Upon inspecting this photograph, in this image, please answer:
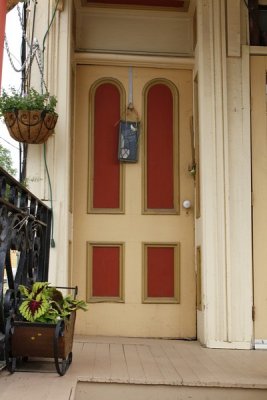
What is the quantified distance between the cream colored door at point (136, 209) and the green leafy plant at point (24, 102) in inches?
29.8

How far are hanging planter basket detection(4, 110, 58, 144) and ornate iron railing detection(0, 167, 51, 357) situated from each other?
1.94ft

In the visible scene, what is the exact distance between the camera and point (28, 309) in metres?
2.94

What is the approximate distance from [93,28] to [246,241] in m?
2.35

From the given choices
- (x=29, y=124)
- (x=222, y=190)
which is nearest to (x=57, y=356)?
(x=29, y=124)

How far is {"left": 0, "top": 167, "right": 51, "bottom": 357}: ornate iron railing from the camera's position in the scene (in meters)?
2.81

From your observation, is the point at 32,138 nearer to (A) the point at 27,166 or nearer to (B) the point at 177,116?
(A) the point at 27,166

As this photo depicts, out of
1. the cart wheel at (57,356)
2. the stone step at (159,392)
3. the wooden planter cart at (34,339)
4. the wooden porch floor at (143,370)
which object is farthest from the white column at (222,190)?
the wooden planter cart at (34,339)

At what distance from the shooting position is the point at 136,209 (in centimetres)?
471

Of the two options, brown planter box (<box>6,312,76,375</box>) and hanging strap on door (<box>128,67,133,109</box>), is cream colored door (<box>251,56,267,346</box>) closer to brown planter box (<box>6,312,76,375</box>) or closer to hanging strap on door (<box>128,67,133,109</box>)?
hanging strap on door (<box>128,67,133,109</box>)

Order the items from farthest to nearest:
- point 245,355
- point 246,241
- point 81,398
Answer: point 246,241 < point 245,355 < point 81,398

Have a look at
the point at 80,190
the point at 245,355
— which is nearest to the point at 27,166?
the point at 80,190

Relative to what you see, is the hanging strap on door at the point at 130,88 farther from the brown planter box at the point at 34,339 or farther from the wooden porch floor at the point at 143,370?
the brown planter box at the point at 34,339

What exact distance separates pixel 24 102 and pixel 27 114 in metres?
0.09

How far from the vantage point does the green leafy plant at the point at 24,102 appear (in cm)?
394
